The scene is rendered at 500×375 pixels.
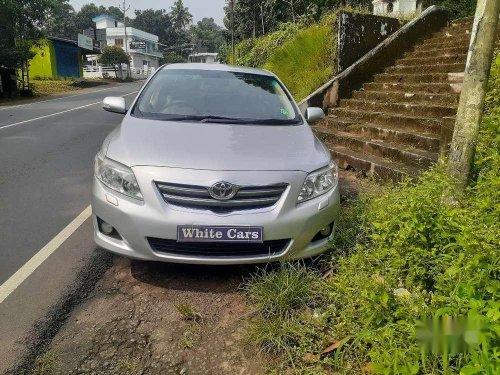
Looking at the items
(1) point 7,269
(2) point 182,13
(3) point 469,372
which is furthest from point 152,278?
(2) point 182,13

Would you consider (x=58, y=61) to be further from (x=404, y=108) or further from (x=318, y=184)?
(x=318, y=184)

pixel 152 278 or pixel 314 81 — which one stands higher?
pixel 314 81

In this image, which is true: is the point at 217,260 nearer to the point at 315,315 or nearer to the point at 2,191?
the point at 315,315

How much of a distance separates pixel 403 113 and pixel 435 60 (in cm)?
194

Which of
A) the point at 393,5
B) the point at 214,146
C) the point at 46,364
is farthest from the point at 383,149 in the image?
the point at 393,5

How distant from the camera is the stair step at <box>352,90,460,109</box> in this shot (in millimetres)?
5964

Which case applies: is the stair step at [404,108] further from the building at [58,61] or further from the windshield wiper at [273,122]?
the building at [58,61]

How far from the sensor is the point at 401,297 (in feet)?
7.26

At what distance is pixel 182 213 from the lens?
2.58 meters

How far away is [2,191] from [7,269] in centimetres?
217

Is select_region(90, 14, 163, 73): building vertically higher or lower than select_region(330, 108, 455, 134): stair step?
higher

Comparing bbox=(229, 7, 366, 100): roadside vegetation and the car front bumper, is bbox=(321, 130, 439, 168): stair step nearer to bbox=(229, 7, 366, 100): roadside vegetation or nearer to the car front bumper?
the car front bumper

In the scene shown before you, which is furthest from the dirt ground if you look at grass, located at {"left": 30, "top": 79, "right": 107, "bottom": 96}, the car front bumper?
grass, located at {"left": 30, "top": 79, "right": 107, "bottom": 96}

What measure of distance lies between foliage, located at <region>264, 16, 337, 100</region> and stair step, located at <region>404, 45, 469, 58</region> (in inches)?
63.9
